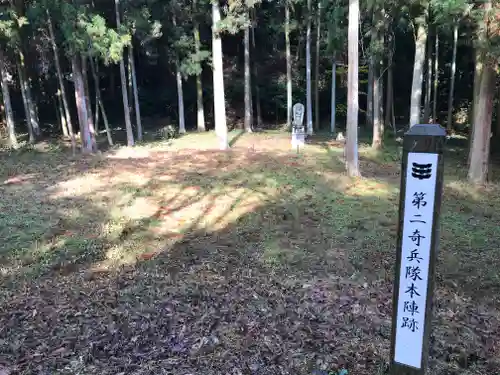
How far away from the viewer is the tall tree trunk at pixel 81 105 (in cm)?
1324

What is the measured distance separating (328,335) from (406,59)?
75.9 ft

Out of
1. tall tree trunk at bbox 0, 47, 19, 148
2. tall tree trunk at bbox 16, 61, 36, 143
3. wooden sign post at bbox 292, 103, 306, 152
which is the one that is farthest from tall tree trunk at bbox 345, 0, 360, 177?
tall tree trunk at bbox 16, 61, 36, 143

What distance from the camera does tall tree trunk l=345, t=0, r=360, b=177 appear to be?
9.55m

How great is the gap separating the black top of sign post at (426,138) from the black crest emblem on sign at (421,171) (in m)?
0.10

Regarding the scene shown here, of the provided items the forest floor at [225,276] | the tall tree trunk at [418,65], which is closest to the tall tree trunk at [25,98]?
the forest floor at [225,276]

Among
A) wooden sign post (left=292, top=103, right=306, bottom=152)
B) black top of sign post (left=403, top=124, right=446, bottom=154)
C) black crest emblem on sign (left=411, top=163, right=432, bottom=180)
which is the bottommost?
wooden sign post (left=292, top=103, right=306, bottom=152)

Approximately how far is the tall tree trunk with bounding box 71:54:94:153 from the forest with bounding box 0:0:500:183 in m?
0.05

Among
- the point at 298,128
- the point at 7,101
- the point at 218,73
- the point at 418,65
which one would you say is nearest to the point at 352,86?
the point at 418,65

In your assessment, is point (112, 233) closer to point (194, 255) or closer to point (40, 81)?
point (194, 255)

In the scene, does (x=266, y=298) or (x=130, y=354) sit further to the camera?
(x=266, y=298)

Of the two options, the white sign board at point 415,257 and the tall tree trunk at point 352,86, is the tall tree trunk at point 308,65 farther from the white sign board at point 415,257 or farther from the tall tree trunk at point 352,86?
the white sign board at point 415,257

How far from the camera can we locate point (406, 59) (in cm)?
2350

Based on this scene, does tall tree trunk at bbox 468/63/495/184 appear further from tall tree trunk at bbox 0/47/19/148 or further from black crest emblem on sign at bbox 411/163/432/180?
tall tree trunk at bbox 0/47/19/148

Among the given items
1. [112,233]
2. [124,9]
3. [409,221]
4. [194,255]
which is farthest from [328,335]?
[124,9]
